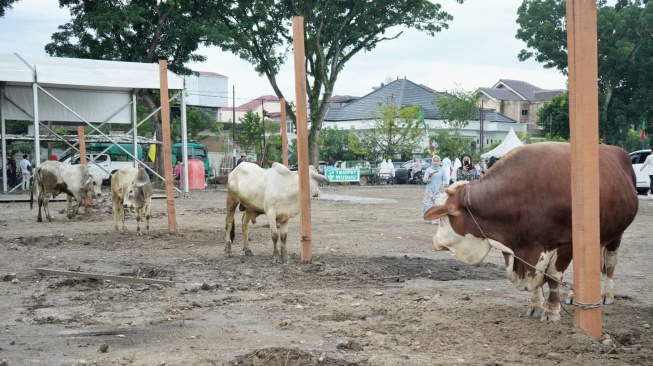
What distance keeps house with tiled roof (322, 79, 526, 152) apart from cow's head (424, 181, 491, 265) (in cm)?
5762

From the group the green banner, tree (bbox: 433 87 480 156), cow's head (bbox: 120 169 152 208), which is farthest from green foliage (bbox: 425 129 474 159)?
cow's head (bbox: 120 169 152 208)

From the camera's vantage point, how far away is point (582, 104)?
6.18 m

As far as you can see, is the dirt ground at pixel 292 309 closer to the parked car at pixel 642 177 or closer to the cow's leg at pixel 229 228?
the cow's leg at pixel 229 228

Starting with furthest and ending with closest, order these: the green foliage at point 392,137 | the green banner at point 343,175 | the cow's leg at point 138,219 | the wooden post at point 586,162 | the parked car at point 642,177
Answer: the green foliage at point 392,137, the green banner at point 343,175, the parked car at point 642,177, the cow's leg at point 138,219, the wooden post at point 586,162

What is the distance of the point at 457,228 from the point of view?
7.63 metres

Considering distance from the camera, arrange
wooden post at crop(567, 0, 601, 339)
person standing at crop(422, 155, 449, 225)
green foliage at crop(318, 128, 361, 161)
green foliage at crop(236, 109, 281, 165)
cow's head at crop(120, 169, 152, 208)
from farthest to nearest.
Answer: green foliage at crop(318, 128, 361, 161), green foliage at crop(236, 109, 281, 165), person standing at crop(422, 155, 449, 225), cow's head at crop(120, 169, 152, 208), wooden post at crop(567, 0, 601, 339)

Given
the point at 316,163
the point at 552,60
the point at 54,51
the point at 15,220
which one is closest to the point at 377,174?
the point at 316,163

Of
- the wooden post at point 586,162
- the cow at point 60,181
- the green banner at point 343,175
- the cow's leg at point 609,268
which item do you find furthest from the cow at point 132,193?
the green banner at point 343,175

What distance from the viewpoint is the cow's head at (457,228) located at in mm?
7586

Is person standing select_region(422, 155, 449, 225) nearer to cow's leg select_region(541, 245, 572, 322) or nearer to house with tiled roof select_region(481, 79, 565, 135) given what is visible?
cow's leg select_region(541, 245, 572, 322)

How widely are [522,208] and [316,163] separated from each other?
31317 mm

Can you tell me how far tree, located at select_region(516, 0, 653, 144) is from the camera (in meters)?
42.8

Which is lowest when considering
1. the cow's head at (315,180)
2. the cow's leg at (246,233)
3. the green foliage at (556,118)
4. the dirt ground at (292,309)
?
the dirt ground at (292,309)

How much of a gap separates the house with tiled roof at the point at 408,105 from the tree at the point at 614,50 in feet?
67.1
